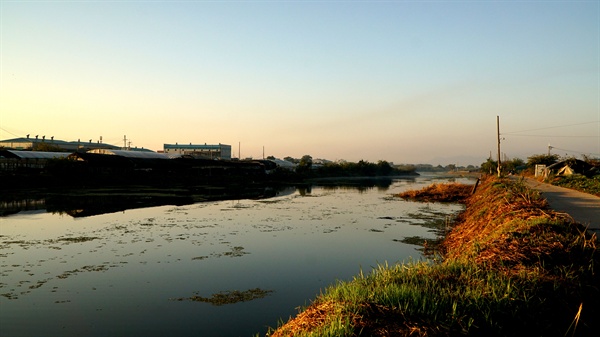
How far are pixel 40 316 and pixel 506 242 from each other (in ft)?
28.0

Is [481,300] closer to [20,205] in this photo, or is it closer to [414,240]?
[414,240]

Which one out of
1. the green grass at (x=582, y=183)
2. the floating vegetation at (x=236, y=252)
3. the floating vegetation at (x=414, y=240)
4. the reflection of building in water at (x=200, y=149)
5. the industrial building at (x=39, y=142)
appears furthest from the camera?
the reflection of building in water at (x=200, y=149)

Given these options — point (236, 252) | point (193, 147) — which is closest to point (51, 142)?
point (193, 147)

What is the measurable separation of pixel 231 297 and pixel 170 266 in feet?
10.6

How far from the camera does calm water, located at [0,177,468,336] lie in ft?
22.5

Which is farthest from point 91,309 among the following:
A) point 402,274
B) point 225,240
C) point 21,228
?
point 21,228

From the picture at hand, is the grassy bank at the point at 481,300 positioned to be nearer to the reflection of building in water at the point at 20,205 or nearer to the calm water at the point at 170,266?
the calm water at the point at 170,266

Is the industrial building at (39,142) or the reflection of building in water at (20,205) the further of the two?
the industrial building at (39,142)

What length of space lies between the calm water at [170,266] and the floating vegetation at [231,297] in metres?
0.16

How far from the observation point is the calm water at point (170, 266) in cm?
687

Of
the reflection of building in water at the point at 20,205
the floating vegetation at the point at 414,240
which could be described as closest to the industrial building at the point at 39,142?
the reflection of building in water at the point at 20,205

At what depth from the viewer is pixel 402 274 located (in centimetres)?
547

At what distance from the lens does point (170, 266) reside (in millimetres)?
10492

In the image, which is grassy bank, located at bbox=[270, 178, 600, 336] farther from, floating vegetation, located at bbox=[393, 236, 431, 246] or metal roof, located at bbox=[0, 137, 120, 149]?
metal roof, located at bbox=[0, 137, 120, 149]
